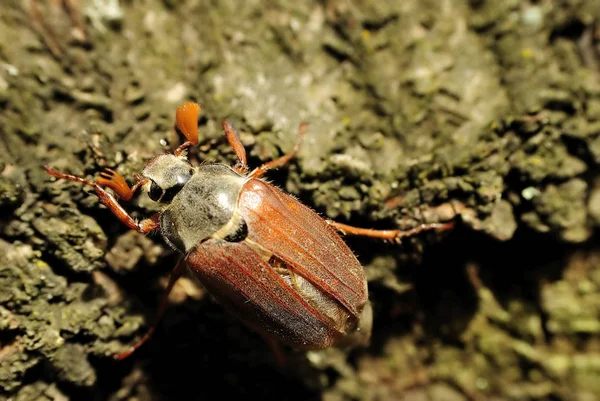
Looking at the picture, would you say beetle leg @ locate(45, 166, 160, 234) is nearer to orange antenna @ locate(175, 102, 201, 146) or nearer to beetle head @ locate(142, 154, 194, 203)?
beetle head @ locate(142, 154, 194, 203)

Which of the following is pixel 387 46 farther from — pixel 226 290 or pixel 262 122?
pixel 226 290

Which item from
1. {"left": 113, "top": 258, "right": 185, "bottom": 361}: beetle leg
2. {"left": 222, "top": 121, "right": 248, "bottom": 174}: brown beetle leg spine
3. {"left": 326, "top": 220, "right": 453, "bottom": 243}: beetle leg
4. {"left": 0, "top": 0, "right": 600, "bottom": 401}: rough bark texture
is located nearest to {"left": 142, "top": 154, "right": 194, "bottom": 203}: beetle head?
{"left": 0, "top": 0, "right": 600, "bottom": 401}: rough bark texture

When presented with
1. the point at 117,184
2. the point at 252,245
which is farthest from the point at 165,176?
the point at 252,245

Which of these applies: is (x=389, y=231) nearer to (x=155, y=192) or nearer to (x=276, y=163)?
(x=276, y=163)

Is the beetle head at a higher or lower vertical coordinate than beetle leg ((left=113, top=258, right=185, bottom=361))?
higher

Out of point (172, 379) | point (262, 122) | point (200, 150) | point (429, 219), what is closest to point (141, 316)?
point (172, 379)

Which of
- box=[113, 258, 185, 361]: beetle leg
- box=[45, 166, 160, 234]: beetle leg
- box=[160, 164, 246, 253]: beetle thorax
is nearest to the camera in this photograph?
box=[45, 166, 160, 234]: beetle leg

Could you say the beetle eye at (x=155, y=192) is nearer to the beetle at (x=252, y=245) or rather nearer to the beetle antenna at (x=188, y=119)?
the beetle at (x=252, y=245)

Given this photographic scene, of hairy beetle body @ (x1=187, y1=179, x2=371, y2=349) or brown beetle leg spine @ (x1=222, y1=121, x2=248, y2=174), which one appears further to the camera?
brown beetle leg spine @ (x1=222, y1=121, x2=248, y2=174)

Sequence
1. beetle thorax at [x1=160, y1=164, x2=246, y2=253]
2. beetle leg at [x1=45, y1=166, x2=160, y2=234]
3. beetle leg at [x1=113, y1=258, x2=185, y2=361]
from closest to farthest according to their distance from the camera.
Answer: beetle leg at [x1=45, y1=166, x2=160, y2=234], beetle thorax at [x1=160, y1=164, x2=246, y2=253], beetle leg at [x1=113, y1=258, x2=185, y2=361]
